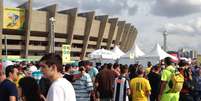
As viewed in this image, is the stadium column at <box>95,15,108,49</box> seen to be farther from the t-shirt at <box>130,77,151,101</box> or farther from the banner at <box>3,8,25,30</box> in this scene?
the t-shirt at <box>130,77,151,101</box>

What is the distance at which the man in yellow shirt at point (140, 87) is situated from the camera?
38.5 feet

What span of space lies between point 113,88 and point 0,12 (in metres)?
73.5

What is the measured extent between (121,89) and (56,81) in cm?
665

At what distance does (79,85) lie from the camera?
10875mm

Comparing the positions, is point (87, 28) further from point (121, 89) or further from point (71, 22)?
point (121, 89)

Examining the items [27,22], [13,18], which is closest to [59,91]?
[13,18]

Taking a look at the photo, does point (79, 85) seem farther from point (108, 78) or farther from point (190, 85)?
point (190, 85)

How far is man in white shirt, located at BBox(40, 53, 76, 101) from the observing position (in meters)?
4.90

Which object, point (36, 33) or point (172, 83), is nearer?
point (172, 83)

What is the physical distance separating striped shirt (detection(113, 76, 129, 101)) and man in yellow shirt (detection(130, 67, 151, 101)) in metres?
0.35

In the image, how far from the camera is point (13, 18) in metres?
89.7

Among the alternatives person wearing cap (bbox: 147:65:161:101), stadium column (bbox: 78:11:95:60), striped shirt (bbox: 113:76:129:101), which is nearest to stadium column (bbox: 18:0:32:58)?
stadium column (bbox: 78:11:95:60)

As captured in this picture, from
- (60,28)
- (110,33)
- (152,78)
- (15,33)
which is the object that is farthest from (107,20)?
(152,78)

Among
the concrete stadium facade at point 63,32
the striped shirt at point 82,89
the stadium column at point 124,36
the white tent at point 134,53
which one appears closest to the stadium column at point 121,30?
the concrete stadium facade at point 63,32
